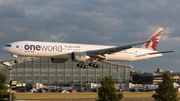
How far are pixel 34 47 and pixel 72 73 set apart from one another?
7769 centimetres

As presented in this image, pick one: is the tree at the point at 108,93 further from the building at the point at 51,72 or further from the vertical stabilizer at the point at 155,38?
the building at the point at 51,72

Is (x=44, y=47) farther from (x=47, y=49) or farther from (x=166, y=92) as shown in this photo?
(x=166, y=92)

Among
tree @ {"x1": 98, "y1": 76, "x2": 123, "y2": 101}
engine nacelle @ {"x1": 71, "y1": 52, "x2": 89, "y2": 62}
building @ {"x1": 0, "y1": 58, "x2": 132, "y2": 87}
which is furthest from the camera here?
building @ {"x1": 0, "y1": 58, "x2": 132, "y2": 87}

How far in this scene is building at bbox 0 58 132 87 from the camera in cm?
12119

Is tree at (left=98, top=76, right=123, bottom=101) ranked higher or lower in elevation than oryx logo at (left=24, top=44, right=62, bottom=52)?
lower

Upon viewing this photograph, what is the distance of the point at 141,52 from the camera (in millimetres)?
62812

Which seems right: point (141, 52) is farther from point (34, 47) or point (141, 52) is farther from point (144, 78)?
point (144, 78)

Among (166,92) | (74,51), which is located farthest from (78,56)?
(166,92)

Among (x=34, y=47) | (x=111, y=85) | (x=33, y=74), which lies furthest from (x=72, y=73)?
(x=111, y=85)

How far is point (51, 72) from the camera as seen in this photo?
124125mm

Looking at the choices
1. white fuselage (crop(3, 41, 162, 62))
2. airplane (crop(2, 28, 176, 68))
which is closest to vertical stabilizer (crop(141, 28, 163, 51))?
airplane (crop(2, 28, 176, 68))

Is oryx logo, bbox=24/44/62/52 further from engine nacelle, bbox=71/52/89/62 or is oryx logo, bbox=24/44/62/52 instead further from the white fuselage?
engine nacelle, bbox=71/52/89/62

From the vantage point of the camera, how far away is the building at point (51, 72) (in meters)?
121

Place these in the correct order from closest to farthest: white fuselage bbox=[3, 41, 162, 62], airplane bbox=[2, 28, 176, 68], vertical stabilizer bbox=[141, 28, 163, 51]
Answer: white fuselage bbox=[3, 41, 162, 62]
airplane bbox=[2, 28, 176, 68]
vertical stabilizer bbox=[141, 28, 163, 51]
